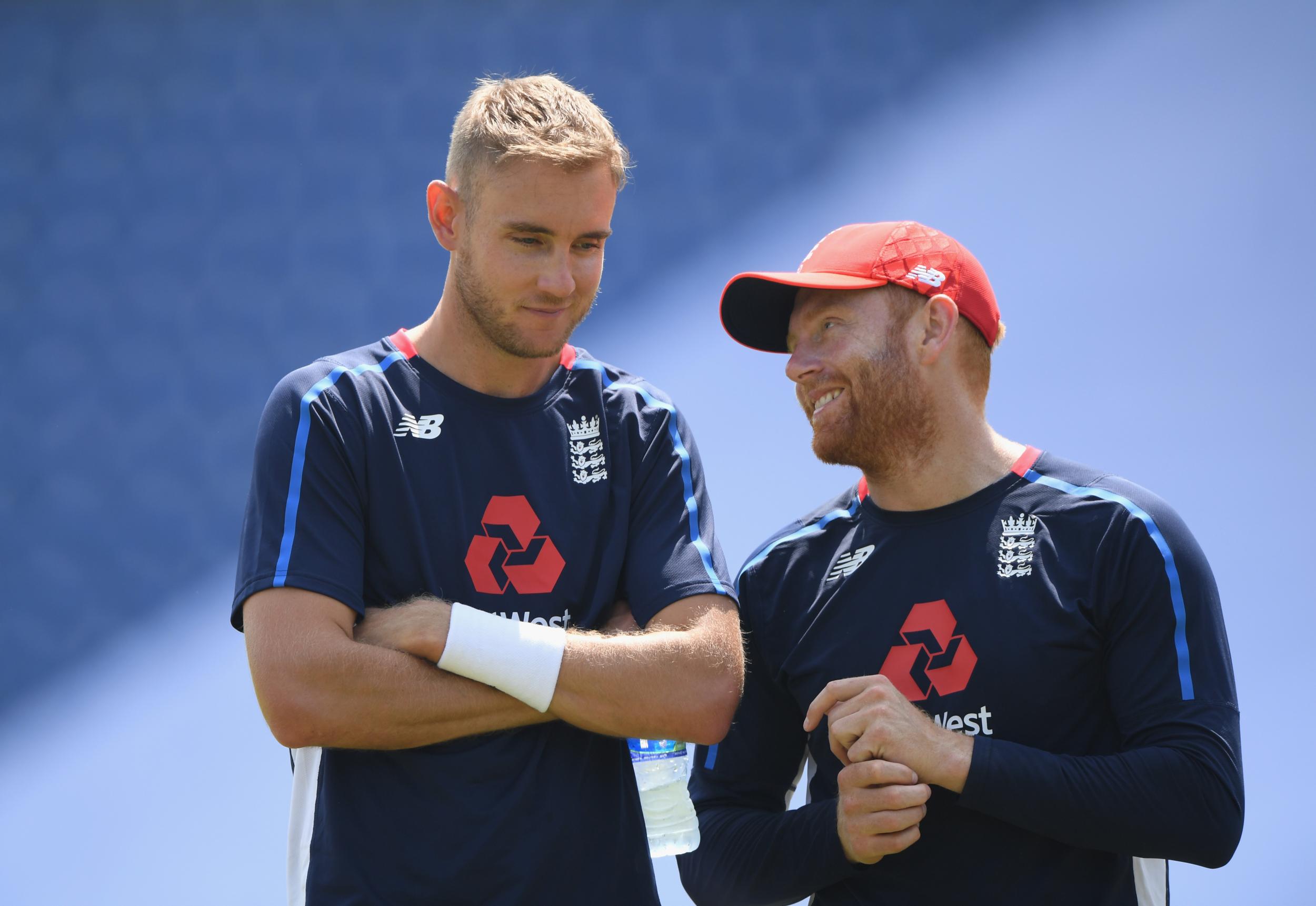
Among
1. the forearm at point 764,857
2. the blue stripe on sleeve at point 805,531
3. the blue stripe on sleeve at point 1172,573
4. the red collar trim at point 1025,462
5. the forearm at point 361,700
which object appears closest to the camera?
the forearm at point 361,700

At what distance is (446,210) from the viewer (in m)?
1.64

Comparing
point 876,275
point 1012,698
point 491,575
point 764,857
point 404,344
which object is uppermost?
point 876,275

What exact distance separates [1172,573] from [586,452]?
747 mm

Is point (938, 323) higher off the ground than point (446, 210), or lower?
lower

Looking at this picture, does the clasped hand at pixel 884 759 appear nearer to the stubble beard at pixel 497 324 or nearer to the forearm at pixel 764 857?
the forearm at pixel 764 857

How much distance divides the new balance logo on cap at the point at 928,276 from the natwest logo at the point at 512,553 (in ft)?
2.17

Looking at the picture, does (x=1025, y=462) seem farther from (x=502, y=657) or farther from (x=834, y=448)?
(x=502, y=657)

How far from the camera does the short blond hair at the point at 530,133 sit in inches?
61.0

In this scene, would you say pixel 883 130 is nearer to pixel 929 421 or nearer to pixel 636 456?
pixel 929 421

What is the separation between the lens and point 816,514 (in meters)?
1.85

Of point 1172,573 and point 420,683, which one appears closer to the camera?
point 420,683

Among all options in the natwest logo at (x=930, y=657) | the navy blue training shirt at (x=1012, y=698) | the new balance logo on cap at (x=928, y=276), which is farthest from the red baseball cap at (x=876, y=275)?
the natwest logo at (x=930, y=657)

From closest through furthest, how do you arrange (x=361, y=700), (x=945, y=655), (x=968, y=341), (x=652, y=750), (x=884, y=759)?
(x=361, y=700) < (x=884, y=759) < (x=945, y=655) < (x=652, y=750) < (x=968, y=341)

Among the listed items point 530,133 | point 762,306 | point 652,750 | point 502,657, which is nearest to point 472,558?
point 502,657
